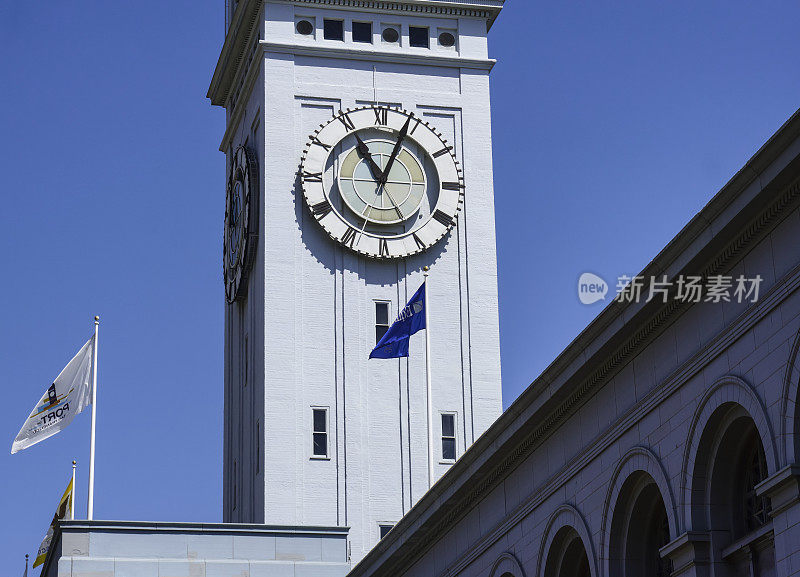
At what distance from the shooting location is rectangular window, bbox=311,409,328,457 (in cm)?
5544

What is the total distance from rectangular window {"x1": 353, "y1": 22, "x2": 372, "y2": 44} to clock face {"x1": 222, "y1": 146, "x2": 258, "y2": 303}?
232 inches

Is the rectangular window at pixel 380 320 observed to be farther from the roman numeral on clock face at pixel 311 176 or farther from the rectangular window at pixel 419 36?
the rectangular window at pixel 419 36

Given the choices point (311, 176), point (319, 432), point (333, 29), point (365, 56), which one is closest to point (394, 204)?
point (311, 176)

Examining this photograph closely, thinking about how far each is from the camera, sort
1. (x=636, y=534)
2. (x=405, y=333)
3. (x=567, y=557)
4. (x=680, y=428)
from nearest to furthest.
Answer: (x=680, y=428) < (x=636, y=534) < (x=567, y=557) < (x=405, y=333)

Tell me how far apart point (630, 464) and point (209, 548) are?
2429cm

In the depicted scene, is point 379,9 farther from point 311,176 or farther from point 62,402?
point 62,402

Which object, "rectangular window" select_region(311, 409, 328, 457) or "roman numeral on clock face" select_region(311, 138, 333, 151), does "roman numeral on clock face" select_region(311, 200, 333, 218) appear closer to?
"roman numeral on clock face" select_region(311, 138, 333, 151)

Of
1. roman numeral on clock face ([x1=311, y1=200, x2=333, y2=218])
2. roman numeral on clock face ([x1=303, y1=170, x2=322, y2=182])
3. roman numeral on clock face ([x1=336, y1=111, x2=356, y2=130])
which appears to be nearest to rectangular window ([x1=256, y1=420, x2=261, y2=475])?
roman numeral on clock face ([x1=311, y1=200, x2=333, y2=218])

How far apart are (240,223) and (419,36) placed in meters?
9.79

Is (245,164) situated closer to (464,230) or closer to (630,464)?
(464,230)

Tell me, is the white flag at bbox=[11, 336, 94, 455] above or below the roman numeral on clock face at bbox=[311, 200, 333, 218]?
below

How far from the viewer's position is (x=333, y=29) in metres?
60.2

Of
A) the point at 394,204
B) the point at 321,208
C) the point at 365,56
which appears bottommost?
the point at 321,208

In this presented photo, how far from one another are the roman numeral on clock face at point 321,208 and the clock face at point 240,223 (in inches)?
103
